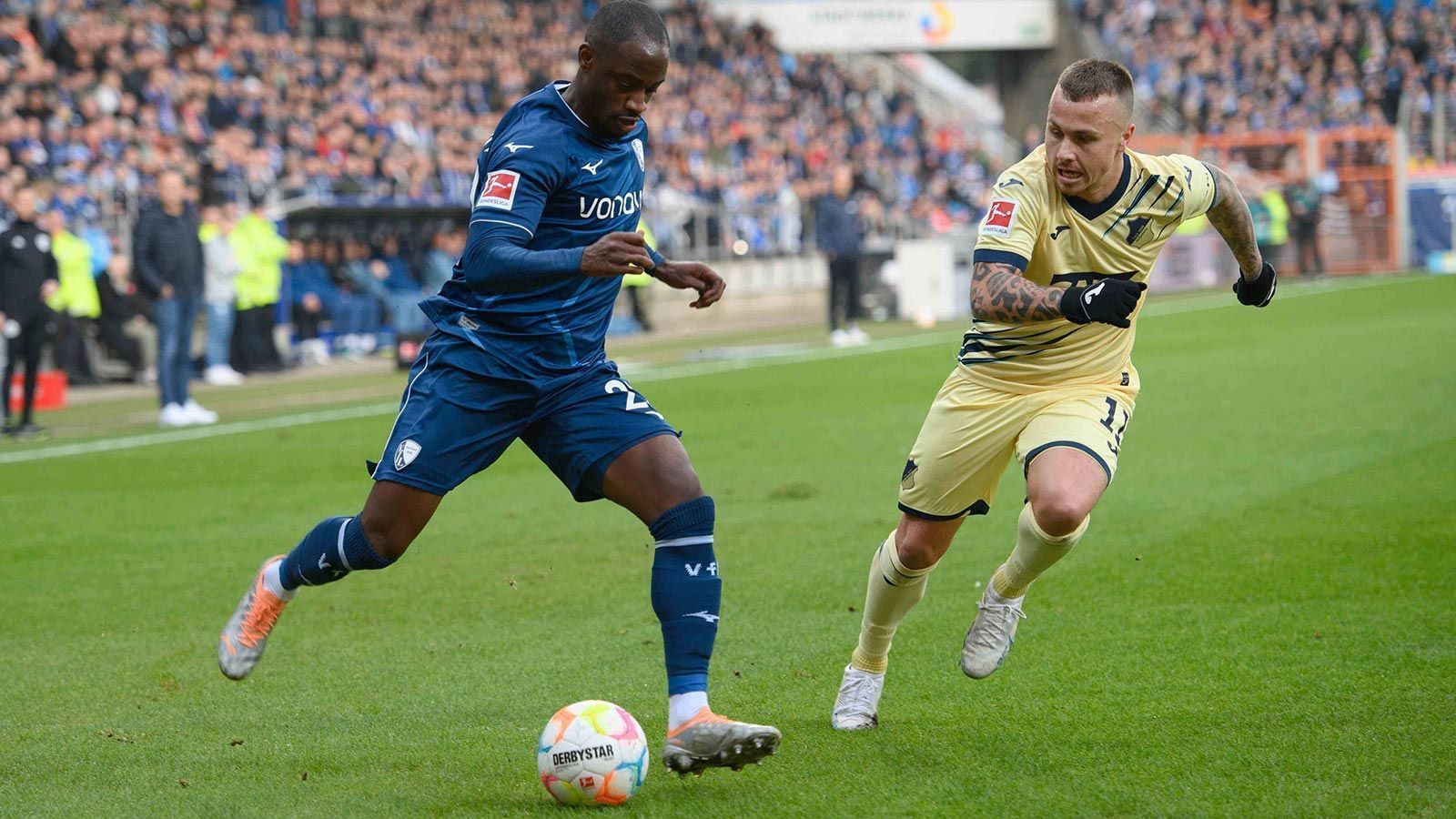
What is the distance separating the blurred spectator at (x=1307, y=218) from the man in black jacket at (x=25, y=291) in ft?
89.4

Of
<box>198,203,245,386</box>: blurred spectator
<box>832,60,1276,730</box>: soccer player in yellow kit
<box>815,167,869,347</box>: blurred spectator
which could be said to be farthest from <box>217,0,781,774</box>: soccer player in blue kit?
<box>815,167,869,347</box>: blurred spectator

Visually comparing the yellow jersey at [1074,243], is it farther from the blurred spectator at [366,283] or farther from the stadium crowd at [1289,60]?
the stadium crowd at [1289,60]

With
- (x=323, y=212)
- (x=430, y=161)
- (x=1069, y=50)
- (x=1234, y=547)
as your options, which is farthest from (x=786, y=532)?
(x=1069, y=50)

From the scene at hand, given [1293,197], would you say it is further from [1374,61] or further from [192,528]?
[192,528]

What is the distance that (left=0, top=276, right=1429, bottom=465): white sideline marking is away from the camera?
554 inches

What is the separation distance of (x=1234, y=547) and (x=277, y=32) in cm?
2438

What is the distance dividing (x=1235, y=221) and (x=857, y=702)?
7.10ft

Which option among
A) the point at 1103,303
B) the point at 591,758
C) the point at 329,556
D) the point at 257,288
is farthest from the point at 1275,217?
the point at 591,758

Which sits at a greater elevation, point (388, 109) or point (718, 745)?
point (388, 109)

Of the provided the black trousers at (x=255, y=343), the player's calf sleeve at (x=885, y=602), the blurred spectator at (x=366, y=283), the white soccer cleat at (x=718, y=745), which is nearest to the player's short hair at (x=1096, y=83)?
the player's calf sleeve at (x=885, y=602)

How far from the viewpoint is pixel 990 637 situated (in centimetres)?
538

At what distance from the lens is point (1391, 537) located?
7.93 m

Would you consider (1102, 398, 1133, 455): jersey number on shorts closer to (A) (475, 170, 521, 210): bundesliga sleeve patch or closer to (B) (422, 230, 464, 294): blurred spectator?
(A) (475, 170, 521, 210): bundesliga sleeve patch

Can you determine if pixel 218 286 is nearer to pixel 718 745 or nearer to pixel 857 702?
pixel 857 702
